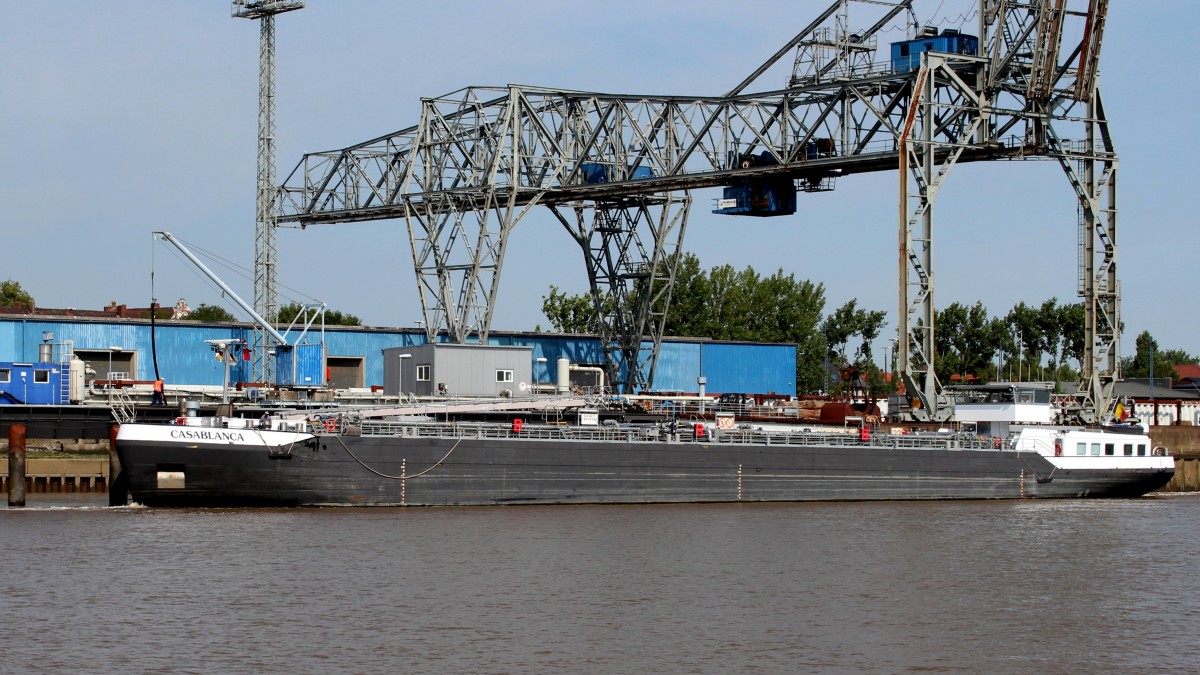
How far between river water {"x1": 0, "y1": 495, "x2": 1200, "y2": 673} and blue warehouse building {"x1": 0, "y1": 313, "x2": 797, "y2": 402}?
30.5 m

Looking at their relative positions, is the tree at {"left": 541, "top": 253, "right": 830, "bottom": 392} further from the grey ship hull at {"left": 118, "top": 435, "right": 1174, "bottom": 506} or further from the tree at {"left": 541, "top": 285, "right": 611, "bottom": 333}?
the grey ship hull at {"left": 118, "top": 435, "right": 1174, "bottom": 506}

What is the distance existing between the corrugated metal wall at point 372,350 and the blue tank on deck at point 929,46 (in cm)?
3197

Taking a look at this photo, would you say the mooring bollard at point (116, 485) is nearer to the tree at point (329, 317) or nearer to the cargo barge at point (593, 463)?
the cargo barge at point (593, 463)

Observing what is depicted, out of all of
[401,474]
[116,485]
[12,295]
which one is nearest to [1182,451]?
[401,474]

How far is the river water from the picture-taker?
28.4 metres

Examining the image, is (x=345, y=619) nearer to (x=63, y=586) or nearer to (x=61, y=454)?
(x=63, y=586)

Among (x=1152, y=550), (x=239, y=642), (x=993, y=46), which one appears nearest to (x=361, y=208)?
(x=993, y=46)

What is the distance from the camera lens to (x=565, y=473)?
174 ft

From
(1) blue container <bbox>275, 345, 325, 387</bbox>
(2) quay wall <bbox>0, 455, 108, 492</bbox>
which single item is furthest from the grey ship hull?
(1) blue container <bbox>275, 345, 325, 387</bbox>

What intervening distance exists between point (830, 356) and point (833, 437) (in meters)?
79.3

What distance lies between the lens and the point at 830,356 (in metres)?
138

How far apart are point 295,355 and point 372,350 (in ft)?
23.4

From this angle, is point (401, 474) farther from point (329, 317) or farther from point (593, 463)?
point (329, 317)

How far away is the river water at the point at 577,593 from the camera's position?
2838cm
